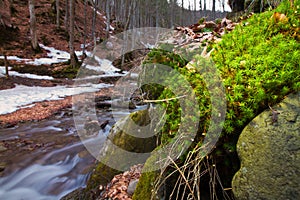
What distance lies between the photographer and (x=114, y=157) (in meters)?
2.76

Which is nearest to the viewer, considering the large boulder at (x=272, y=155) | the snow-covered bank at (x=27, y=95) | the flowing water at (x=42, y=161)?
the large boulder at (x=272, y=155)

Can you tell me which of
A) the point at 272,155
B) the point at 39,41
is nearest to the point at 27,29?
the point at 39,41

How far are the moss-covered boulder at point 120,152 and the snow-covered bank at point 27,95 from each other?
607 cm

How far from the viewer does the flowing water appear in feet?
11.9

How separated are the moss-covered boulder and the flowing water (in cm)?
107

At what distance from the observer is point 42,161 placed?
4.38m

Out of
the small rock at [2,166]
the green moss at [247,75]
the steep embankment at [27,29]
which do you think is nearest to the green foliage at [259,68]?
the green moss at [247,75]

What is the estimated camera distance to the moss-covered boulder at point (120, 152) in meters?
2.68

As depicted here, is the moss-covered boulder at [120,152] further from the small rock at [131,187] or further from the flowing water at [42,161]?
the flowing water at [42,161]

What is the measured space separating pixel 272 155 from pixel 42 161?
454cm

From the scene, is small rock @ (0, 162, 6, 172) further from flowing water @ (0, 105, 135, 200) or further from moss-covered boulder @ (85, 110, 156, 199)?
moss-covered boulder @ (85, 110, 156, 199)

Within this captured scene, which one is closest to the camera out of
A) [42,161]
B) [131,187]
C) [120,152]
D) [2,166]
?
[131,187]

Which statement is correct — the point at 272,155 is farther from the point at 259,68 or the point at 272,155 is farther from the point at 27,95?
the point at 27,95

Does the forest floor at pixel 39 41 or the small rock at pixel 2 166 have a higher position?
the forest floor at pixel 39 41
